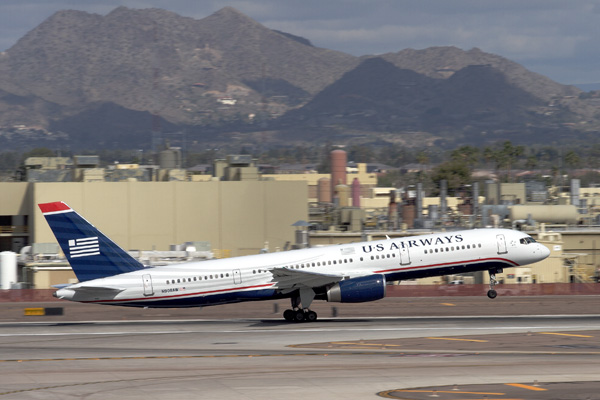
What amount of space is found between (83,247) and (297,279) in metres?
11.6

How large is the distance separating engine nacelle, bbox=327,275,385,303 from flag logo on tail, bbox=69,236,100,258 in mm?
12933

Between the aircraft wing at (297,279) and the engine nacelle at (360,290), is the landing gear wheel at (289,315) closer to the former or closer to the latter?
the aircraft wing at (297,279)

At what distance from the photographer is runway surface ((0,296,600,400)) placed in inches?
1096

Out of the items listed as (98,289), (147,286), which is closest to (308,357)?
(147,286)

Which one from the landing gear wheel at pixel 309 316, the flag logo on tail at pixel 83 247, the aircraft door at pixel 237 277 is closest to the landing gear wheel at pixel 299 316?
the landing gear wheel at pixel 309 316

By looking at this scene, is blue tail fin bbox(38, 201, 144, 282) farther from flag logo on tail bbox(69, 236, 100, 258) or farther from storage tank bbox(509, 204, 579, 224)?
storage tank bbox(509, 204, 579, 224)

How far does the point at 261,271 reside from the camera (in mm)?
45625

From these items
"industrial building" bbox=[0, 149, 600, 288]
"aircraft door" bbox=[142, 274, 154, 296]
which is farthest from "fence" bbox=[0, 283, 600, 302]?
"industrial building" bbox=[0, 149, 600, 288]

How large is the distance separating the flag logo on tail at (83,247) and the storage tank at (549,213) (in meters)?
56.5

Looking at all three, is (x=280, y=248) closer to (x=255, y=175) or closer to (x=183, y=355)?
(x=255, y=175)

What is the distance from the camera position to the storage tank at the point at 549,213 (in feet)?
297

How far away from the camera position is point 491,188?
11444 cm

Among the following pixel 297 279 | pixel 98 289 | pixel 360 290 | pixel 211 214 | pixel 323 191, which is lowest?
pixel 360 290

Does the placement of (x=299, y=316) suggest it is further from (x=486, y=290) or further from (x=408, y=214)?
(x=408, y=214)
